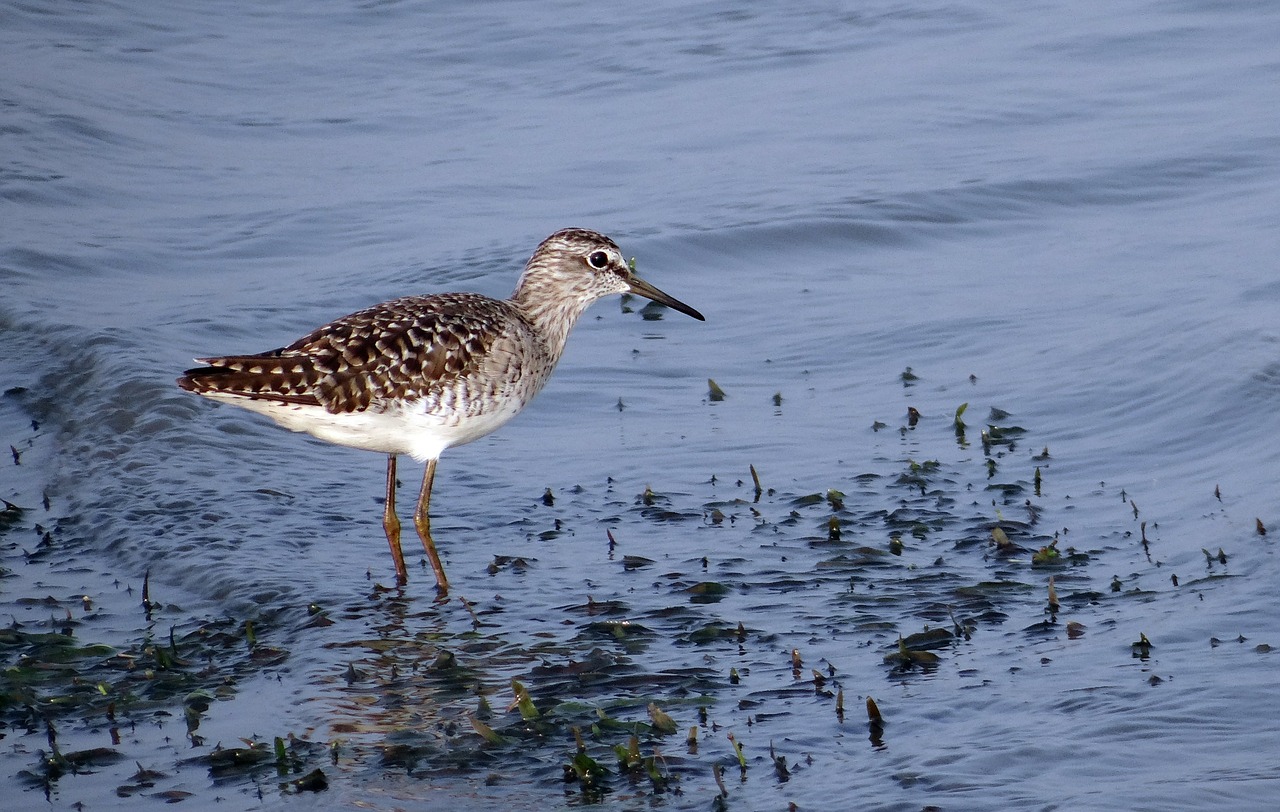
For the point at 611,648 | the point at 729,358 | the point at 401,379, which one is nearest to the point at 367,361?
the point at 401,379

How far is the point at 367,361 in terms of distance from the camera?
22.8 ft

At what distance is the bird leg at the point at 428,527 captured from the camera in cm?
699

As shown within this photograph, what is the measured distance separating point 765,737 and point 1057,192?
27.4ft

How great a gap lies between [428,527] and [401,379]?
0.73 m

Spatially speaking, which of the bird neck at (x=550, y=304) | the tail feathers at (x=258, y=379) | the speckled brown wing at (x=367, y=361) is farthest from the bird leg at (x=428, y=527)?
the bird neck at (x=550, y=304)

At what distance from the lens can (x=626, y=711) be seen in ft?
18.2

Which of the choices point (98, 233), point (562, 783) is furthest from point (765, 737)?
point (98, 233)

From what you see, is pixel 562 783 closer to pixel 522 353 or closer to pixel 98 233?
pixel 522 353

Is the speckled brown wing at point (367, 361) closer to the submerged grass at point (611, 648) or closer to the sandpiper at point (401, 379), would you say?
the sandpiper at point (401, 379)

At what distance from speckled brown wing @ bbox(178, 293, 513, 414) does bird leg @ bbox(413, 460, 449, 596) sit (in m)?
0.57

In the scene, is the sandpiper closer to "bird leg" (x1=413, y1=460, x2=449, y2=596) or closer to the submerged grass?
"bird leg" (x1=413, y1=460, x2=449, y2=596)

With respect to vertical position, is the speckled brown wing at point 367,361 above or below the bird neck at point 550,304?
below

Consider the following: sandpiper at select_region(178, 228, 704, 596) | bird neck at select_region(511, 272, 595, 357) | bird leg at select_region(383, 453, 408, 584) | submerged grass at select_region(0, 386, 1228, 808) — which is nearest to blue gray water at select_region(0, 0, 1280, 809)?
submerged grass at select_region(0, 386, 1228, 808)

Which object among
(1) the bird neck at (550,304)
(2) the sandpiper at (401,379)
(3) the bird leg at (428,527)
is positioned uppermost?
(1) the bird neck at (550,304)
